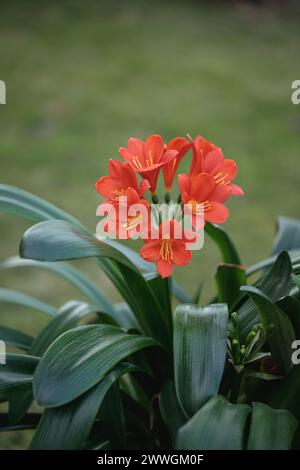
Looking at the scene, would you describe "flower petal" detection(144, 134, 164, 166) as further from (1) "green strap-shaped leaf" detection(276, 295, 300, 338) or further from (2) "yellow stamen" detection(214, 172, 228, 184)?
(1) "green strap-shaped leaf" detection(276, 295, 300, 338)

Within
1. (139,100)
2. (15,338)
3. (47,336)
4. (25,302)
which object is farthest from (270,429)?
(139,100)

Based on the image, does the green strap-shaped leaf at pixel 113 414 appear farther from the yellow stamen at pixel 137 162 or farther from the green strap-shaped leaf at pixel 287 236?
Result: the green strap-shaped leaf at pixel 287 236

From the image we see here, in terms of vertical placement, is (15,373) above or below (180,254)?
below

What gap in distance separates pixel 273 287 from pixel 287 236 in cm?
48

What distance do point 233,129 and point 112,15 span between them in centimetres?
247

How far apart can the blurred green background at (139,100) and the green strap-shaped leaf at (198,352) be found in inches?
36.6

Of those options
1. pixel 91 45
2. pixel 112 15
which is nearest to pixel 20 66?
pixel 91 45

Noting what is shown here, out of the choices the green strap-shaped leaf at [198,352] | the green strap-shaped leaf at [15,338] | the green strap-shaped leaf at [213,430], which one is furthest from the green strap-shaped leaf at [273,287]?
the green strap-shaped leaf at [15,338]

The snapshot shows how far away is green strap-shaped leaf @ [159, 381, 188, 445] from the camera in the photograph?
1138 mm

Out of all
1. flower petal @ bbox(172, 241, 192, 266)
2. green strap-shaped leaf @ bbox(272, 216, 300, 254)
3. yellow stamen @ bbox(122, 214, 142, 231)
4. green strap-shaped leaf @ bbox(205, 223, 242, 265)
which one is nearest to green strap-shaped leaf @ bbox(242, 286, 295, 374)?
flower petal @ bbox(172, 241, 192, 266)

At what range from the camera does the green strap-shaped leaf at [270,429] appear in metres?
1.00

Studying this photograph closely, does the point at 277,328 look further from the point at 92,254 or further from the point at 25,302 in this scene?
the point at 25,302

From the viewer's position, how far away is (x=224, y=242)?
1467mm
